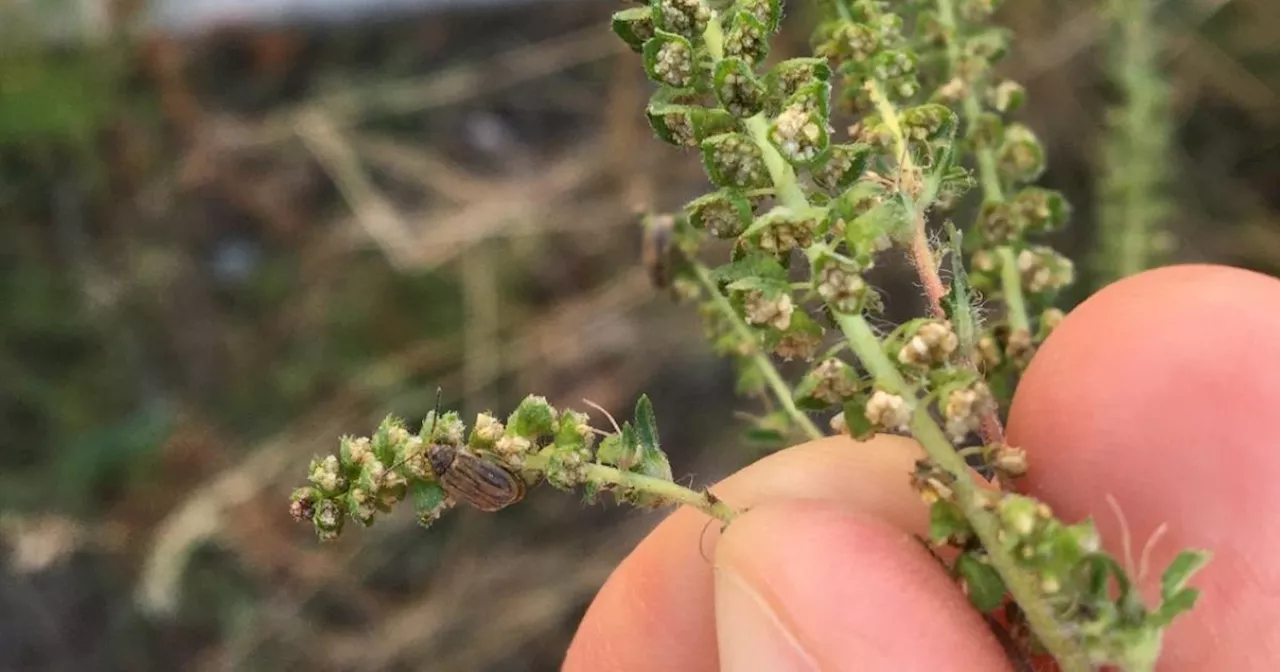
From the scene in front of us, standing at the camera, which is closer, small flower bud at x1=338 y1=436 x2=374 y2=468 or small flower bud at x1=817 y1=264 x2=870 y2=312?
small flower bud at x1=817 y1=264 x2=870 y2=312

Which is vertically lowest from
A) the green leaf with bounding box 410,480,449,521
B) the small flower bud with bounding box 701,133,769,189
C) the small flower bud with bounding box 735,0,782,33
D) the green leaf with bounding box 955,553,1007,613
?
the green leaf with bounding box 955,553,1007,613

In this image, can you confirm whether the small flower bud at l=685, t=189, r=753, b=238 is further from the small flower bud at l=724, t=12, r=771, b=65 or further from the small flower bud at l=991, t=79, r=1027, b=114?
the small flower bud at l=991, t=79, r=1027, b=114

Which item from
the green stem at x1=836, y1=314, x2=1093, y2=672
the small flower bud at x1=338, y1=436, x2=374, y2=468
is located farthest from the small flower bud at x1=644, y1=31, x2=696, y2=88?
the small flower bud at x1=338, y1=436, x2=374, y2=468

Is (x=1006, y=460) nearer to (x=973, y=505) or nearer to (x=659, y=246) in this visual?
(x=973, y=505)

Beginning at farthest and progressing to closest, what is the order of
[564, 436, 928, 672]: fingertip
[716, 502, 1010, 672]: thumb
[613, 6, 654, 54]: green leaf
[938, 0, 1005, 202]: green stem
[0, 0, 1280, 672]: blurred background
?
1. [0, 0, 1280, 672]: blurred background
2. [564, 436, 928, 672]: fingertip
3. [938, 0, 1005, 202]: green stem
4. [716, 502, 1010, 672]: thumb
5. [613, 6, 654, 54]: green leaf

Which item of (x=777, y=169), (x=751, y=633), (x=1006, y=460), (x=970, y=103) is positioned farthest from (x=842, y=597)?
(x=970, y=103)

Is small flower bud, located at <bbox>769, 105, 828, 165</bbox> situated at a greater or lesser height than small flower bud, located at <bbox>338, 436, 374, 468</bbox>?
greater
